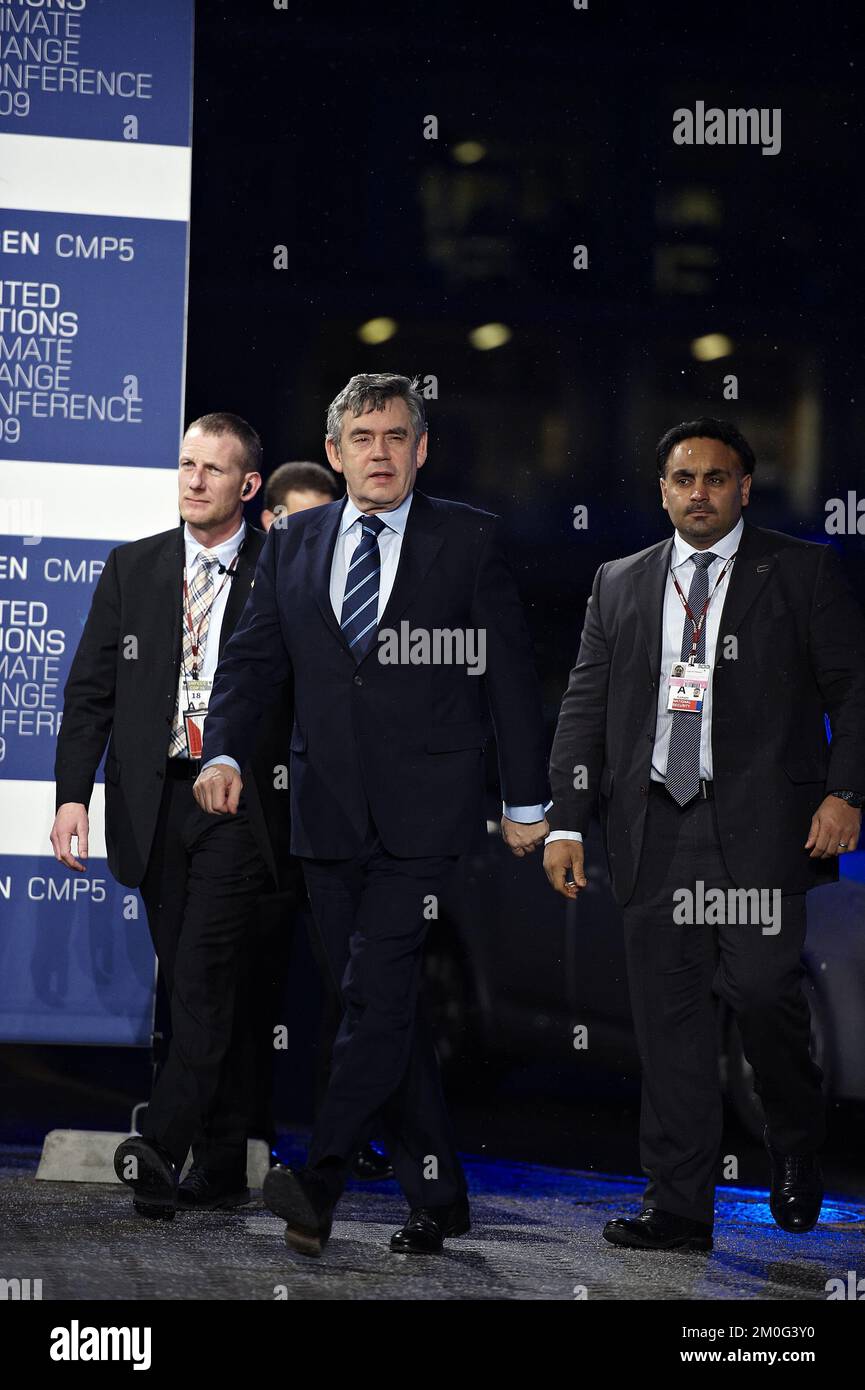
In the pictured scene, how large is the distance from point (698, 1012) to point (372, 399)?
72.8 inches

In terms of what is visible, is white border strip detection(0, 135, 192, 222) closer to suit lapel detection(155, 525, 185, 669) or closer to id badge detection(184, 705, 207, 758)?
suit lapel detection(155, 525, 185, 669)

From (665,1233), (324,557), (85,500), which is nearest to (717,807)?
(665,1233)

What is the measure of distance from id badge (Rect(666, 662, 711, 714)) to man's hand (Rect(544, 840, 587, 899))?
1.58 feet

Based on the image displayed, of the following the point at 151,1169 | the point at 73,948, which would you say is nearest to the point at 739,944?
the point at 151,1169

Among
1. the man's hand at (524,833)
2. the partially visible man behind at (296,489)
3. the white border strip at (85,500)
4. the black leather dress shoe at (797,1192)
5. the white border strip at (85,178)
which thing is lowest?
the black leather dress shoe at (797,1192)

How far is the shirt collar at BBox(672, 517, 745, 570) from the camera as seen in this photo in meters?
5.42

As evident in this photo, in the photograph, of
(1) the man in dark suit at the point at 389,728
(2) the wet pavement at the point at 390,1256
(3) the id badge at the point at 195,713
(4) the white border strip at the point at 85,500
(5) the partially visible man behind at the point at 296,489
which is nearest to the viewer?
(2) the wet pavement at the point at 390,1256

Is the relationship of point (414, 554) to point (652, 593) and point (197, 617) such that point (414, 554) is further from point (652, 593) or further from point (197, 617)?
point (197, 617)

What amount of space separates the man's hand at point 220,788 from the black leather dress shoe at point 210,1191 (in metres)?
1.23

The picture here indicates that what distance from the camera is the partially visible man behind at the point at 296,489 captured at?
6.61 m

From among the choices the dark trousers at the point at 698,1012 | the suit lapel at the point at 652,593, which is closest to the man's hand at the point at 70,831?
the dark trousers at the point at 698,1012

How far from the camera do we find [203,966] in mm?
5523

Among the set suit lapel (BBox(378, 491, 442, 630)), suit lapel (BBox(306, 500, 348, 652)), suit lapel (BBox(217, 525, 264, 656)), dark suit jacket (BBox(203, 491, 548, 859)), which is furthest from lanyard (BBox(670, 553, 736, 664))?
suit lapel (BBox(217, 525, 264, 656))

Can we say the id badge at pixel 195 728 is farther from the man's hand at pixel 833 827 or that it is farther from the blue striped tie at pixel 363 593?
the man's hand at pixel 833 827
